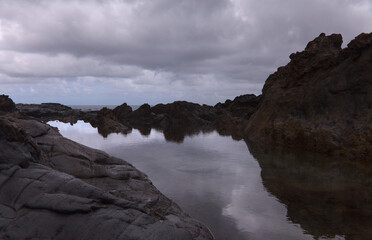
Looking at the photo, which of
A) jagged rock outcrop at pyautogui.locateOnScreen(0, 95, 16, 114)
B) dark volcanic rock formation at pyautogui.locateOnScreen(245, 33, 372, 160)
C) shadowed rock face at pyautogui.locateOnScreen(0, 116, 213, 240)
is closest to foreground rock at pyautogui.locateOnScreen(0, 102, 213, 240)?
shadowed rock face at pyautogui.locateOnScreen(0, 116, 213, 240)

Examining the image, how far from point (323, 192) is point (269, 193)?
75.7 inches

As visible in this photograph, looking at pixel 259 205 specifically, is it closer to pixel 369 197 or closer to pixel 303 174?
pixel 369 197

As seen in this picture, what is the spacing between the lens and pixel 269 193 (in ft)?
34.2

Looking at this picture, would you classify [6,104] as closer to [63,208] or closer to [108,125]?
[108,125]

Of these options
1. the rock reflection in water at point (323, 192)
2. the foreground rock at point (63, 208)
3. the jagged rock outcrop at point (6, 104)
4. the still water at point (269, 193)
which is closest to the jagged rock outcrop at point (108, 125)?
the jagged rock outcrop at point (6, 104)

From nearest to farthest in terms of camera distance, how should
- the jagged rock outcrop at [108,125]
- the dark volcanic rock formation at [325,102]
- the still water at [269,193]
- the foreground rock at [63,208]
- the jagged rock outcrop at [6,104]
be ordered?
the foreground rock at [63,208] < the still water at [269,193] < the dark volcanic rock formation at [325,102] < the jagged rock outcrop at [108,125] < the jagged rock outcrop at [6,104]

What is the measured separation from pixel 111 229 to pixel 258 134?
838 inches

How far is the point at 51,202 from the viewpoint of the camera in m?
5.85

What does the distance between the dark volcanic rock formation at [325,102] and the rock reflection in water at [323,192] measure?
1653 millimetres

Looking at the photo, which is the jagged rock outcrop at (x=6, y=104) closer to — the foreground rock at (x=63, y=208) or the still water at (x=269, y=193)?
the still water at (x=269, y=193)

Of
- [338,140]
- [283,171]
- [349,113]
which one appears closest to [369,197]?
[283,171]

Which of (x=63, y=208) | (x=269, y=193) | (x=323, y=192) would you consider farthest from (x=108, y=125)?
(x=63, y=208)

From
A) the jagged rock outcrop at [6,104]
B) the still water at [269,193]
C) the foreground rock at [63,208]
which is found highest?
the jagged rock outcrop at [6,104]

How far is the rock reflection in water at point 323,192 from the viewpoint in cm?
750
